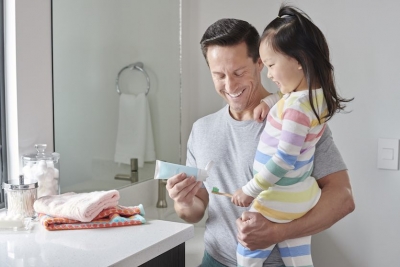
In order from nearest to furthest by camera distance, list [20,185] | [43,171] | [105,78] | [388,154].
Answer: [20,185] → [43,171] → [105,78] → [388,154]

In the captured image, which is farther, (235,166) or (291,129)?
(235,166)

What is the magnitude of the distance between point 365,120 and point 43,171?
4.46 feet

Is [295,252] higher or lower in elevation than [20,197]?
lower

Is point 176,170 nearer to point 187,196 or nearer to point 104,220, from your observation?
point 187,196

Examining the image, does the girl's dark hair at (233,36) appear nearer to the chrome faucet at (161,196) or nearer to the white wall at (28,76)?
the white wall at (28,76)

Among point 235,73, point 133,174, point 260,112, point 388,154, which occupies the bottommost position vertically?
point 133,174

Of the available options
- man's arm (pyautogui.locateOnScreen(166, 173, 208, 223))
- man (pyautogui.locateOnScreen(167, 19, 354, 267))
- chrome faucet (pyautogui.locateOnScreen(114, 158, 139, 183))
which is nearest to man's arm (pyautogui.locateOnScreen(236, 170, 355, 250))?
man (pyautogui.locateOnScreen(167, 19, 354, 267))

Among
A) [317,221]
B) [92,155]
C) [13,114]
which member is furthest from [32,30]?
[317,221]

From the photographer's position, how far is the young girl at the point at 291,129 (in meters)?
1.46

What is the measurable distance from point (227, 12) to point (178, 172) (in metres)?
1.30

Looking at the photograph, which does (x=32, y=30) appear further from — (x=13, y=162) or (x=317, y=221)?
(x=317, y=221)

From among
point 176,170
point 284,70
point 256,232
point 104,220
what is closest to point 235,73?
point 284,70

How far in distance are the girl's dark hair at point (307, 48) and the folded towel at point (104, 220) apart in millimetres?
612

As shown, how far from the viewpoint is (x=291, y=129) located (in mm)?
1442
